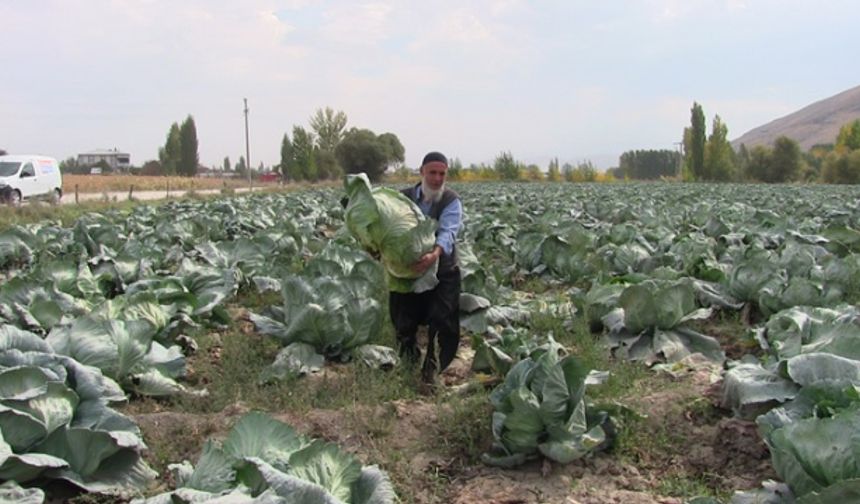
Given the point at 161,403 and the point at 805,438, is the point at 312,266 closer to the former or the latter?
the point at 161,403

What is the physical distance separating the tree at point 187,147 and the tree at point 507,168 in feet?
148

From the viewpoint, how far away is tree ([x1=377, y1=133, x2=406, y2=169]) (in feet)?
214

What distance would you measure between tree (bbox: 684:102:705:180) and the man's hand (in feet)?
213

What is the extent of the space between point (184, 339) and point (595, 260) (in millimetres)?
4746

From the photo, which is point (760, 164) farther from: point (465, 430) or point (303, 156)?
point (465, 430)

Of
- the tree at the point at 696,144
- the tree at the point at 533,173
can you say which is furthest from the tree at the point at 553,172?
the tree at the point at 696,144

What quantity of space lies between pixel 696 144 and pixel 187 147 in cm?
6353

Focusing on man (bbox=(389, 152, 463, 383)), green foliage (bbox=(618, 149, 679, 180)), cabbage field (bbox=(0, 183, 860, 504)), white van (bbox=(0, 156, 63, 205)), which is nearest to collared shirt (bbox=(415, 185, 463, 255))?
man (bbox=(389, 152, 463, 383))

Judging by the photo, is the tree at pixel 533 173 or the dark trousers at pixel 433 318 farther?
the tree at pixel 533 173

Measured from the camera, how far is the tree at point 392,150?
65375mm

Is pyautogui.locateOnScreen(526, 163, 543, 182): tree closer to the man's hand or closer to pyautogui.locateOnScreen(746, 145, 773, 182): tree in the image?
pyautogui.locateOnScreen(746, 145, 773, 182): tree

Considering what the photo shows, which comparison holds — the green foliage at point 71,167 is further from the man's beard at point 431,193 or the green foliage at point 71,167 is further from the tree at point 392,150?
the man's beard at point 431,193

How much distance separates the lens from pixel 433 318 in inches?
180

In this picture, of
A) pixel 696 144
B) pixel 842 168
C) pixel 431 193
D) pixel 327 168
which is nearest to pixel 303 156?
pixel 327 168
